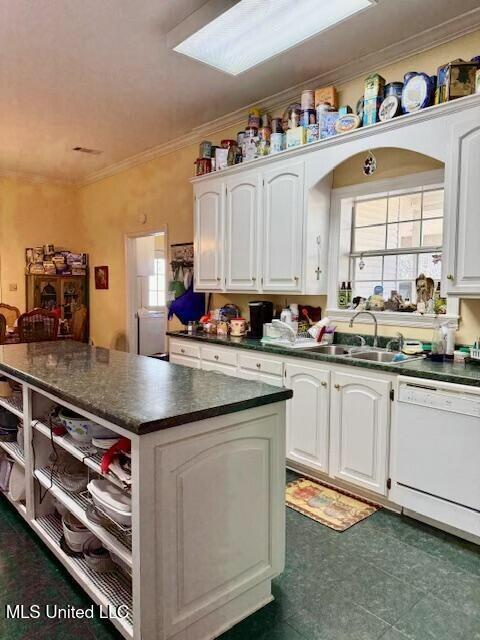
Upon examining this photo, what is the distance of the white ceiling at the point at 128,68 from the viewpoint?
253cm

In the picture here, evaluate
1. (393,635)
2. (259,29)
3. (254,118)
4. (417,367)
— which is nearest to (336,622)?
(393,635)

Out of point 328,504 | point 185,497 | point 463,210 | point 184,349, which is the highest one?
point 463,210

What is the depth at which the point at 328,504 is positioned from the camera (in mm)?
2598

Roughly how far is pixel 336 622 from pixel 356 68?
10.6 ft

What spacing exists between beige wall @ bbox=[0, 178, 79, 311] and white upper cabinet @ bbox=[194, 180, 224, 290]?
10.6 ft

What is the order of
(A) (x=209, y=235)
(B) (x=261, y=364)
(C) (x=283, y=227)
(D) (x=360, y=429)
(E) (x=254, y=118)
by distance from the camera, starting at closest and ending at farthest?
(D) (x=360, y=429), (B) (x=261, y=364), (C) (x=283, y=227), (E) (x=254, y=118), (A) (x=209, y=235)

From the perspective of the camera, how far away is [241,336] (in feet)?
12.0

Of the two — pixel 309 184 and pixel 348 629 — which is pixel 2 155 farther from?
pixel 348 629

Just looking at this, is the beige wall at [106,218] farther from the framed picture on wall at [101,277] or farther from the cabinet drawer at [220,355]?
the cabinet drawer at [220,355]

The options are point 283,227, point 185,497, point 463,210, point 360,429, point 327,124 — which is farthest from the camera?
point 283,227

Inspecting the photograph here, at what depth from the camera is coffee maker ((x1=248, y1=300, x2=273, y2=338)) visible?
358cm

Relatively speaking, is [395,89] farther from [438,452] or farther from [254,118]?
[438,452]

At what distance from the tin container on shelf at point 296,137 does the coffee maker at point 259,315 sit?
1.20m

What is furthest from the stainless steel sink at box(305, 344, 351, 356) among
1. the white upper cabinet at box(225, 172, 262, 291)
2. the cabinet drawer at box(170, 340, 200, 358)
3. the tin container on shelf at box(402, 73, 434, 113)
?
the tin container on shelf at box(402, 73, 434, 113)
